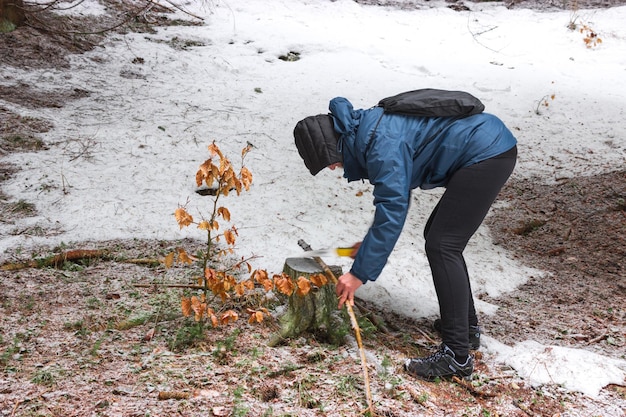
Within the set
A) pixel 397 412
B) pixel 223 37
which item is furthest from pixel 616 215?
pixel 223 37

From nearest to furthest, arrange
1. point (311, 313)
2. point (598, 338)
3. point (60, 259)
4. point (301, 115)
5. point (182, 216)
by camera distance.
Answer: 1. point (182, 216)
2. point (311, 313)
3. point (598, 338)
4. point (60, 259)
5. point (301, 115)

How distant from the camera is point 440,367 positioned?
9.15ft

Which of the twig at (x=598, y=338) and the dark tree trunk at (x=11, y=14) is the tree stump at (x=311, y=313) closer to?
the twig at (x=598, y=338)

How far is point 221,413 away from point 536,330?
2.38m

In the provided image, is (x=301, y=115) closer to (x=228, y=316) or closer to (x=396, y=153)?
(x=228, y=316)

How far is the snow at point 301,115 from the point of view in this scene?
438 centimetres

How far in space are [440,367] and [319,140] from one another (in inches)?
58.8

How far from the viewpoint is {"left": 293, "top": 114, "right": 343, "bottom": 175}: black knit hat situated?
8.43ft

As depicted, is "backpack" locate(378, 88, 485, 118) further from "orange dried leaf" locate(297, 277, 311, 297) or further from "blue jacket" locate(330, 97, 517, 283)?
"orange dried leaf" locate(297, 277, 311, 297)

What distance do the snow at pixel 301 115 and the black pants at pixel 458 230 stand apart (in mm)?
547

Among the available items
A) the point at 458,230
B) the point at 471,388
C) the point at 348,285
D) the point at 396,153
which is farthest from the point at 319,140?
the point at 471,388

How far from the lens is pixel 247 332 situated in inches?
123

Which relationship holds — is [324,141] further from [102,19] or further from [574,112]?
[102,19]

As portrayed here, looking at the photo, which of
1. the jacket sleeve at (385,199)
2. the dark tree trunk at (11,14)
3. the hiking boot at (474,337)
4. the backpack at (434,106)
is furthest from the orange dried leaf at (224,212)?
the dark tree trunk at (11,14)
